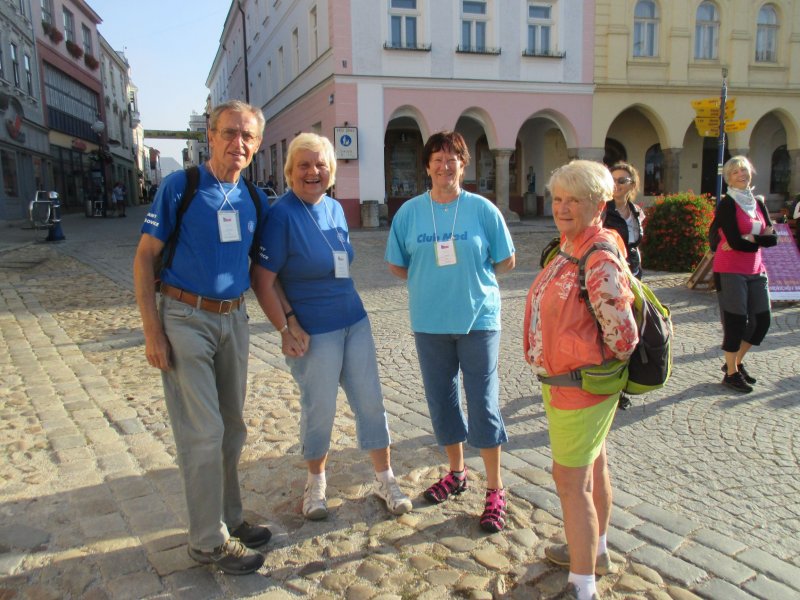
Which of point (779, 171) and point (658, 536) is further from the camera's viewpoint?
point (779, 171)

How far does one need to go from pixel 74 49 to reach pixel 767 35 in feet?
117

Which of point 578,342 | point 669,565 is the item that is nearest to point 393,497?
point 669,565

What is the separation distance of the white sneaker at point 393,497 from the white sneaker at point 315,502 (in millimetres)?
302

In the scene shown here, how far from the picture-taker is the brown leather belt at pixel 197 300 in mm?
2533

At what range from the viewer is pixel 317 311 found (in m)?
3.00

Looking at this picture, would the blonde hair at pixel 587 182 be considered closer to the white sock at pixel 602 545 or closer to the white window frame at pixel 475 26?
the white sock at pixel 602 545

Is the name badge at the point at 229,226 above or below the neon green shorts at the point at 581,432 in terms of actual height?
above

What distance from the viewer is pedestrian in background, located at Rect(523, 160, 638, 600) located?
224 centimetres

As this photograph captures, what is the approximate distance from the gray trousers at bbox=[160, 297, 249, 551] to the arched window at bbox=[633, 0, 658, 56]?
2383 centimetres

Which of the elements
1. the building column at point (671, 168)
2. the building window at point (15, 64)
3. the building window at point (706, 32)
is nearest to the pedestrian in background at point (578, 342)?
the building column at point (671, 168)

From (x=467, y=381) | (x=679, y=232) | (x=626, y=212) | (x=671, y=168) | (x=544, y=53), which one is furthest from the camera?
(x=671, y=168)

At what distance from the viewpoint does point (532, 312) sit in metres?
2.55

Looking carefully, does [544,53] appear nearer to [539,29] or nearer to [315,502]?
[539,29]

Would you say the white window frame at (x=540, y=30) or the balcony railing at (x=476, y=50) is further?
the white window frame at (x=540, y=30)
